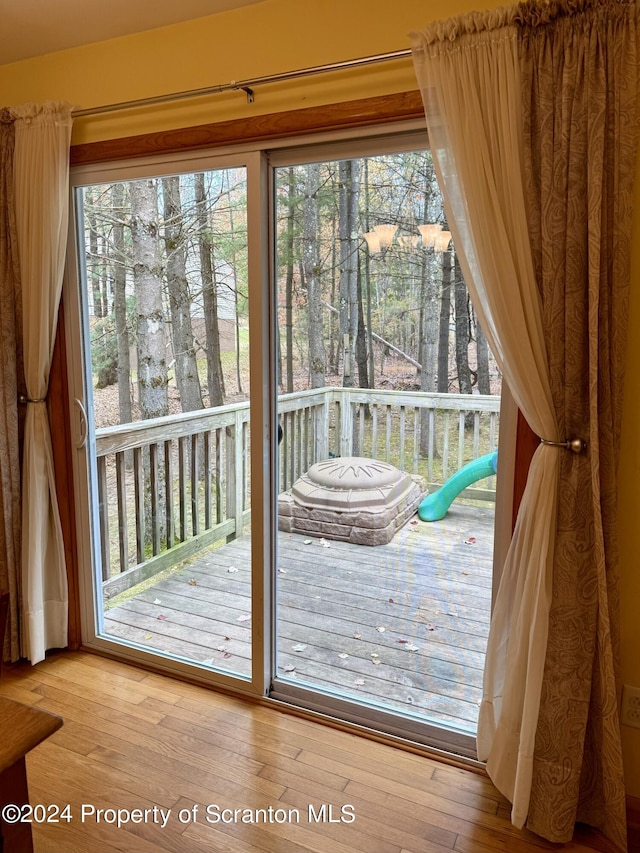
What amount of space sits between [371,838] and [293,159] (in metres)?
2.23

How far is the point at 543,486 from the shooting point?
1.66m

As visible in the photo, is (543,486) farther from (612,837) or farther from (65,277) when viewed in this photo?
(65,277)

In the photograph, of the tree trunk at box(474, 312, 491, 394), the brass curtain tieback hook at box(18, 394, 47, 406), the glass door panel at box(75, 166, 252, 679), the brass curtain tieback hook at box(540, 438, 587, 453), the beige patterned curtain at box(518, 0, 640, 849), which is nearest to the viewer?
the beige patterned curtain at box(518, 0, 640, 849)

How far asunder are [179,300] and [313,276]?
68 cm

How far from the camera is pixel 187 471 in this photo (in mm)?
3043

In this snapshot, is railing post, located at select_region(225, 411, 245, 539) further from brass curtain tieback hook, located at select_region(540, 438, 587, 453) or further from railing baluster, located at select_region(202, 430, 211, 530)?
brass curtain tieback hook, located at select_region(540, 438, 587, 453)

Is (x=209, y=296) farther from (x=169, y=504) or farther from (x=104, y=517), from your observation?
(x=104, y=517)

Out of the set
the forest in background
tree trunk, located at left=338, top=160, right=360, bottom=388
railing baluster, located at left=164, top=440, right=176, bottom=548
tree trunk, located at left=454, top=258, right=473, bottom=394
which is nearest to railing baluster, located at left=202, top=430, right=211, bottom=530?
railing baluster, located at left=164, top=440, right=176, bottom=548

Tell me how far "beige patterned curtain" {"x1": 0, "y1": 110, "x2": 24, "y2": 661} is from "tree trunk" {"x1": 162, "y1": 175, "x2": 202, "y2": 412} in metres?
0.63

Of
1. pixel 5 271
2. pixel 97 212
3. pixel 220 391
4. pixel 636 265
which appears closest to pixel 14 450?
pixel 5 271

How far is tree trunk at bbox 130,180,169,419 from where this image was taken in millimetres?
2482

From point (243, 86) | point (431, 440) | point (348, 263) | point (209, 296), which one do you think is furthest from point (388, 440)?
point (243, 86)

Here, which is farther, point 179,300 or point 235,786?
point 179,300

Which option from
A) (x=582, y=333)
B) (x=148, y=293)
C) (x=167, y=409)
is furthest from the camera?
(x=167, y=409)
